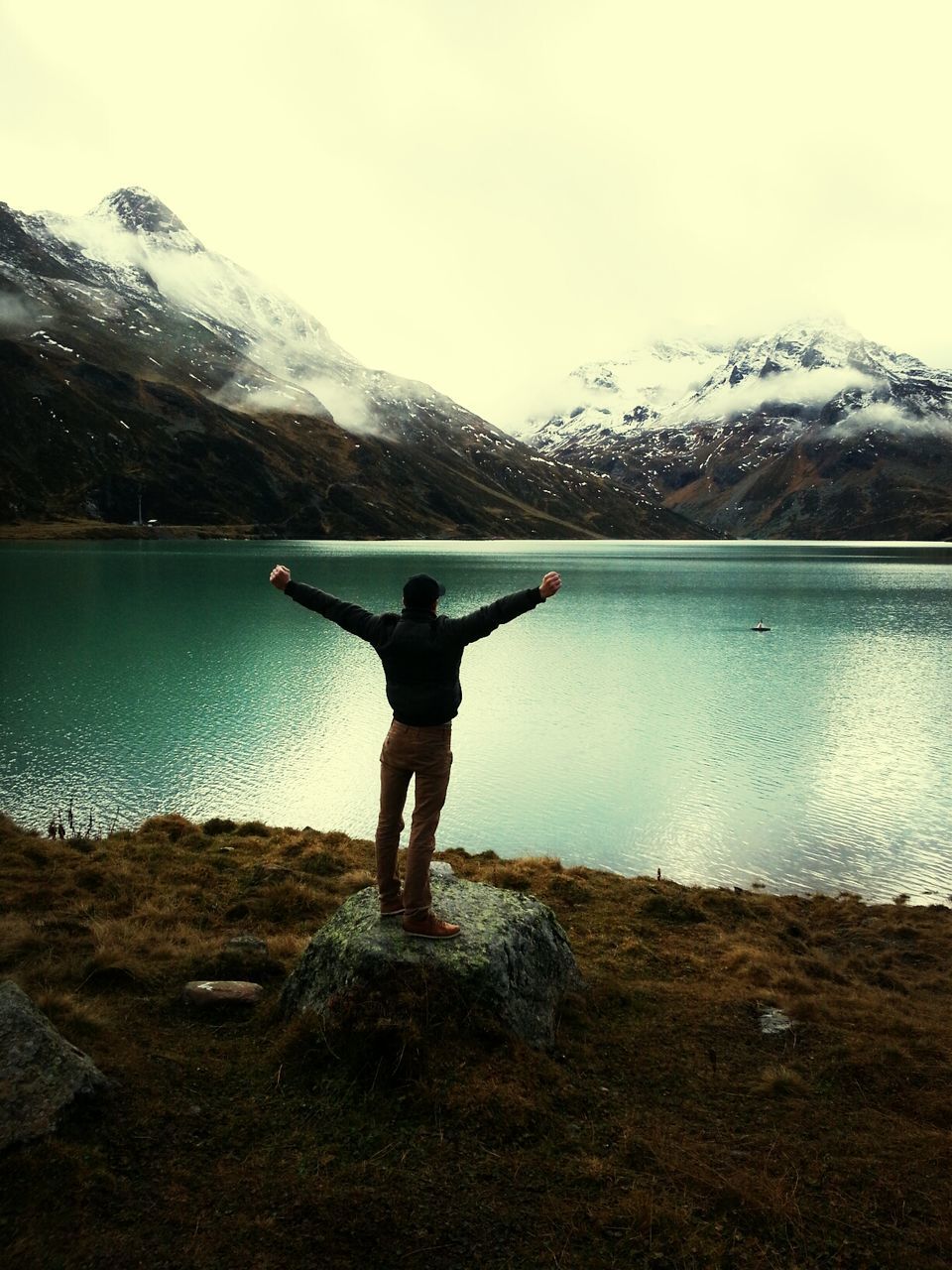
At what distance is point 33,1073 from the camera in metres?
7.64

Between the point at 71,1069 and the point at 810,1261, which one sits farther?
the point at 71,1069

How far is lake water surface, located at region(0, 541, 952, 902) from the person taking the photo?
2780 centimetres

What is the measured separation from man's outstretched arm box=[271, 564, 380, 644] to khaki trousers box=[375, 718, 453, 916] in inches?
51.8

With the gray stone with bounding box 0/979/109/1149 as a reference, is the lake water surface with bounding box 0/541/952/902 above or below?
below

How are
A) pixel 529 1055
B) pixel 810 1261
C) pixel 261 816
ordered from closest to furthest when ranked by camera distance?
pixel 810 1261 → pixel 529 1055 → pixel 261 816

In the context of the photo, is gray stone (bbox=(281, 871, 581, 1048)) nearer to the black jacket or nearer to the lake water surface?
the black jacket

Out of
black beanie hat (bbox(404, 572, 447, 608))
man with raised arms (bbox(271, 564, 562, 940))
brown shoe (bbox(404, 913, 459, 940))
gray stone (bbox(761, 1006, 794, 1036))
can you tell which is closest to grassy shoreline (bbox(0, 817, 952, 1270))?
gray stone (bbox(761, 1006, 794, 1036))

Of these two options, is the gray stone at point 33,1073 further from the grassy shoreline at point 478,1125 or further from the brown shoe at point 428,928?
the brown shoe at point 428,928

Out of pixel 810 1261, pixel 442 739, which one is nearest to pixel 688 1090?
pixel 810 1261

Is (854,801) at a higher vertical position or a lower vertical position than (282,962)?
lower

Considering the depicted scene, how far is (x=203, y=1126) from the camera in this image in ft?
26.2

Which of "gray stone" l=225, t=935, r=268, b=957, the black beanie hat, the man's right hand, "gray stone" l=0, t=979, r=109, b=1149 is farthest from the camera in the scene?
"gray stone" l=225, t=935, r=268, b=957

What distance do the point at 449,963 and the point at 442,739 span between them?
2.75 meters

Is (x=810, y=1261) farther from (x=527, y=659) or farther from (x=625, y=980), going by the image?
(x=527, y=659)
